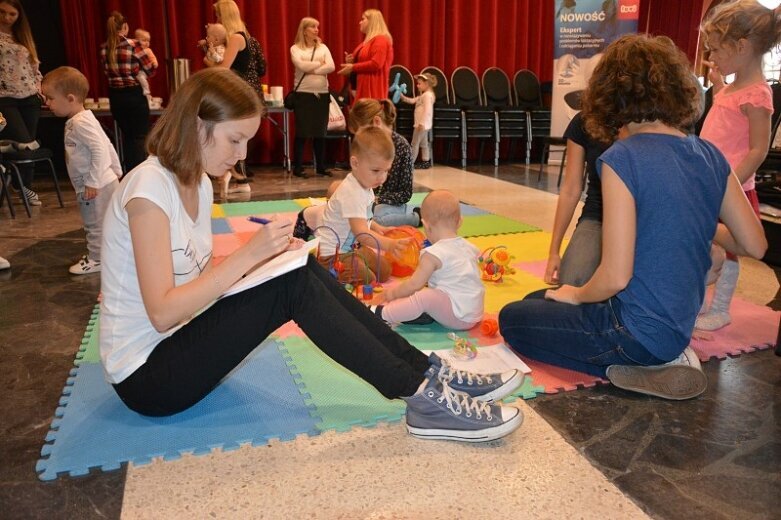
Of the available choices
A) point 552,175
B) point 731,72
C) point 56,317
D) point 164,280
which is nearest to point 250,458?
point 164,280

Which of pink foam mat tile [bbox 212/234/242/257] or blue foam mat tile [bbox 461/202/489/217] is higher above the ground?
pink foam mat tile [bbox 212/234/242/257]

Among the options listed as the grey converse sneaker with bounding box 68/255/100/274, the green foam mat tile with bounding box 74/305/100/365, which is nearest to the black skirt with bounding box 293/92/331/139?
the grey converse sneaker with bounding box 68/255/100/274

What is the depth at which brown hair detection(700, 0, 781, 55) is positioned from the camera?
2408 millimetres

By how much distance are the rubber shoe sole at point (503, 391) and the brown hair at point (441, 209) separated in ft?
2.42

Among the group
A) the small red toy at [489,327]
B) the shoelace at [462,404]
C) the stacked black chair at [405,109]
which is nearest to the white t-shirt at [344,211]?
the small red toy at [489,327]

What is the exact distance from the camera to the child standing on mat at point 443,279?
241cm

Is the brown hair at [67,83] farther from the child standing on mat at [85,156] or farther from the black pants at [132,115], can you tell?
the black pants at [132,115]

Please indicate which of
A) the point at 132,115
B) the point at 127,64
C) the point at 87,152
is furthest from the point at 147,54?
the point at 87,152

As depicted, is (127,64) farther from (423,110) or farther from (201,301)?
(201,301)

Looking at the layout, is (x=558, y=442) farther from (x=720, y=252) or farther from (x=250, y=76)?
(x=250, y=76)

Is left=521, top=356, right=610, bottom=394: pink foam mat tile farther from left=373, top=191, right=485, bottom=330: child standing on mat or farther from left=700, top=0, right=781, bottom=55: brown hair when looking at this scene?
left=700, top=0, right=781, bottom=55: brown hair

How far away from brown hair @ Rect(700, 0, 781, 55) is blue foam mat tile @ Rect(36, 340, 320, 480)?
2.19 meters

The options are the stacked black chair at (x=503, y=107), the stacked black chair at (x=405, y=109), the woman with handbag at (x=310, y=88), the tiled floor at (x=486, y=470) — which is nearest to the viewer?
the tiled floor at (x=486, y=470)

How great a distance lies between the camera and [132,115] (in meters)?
5.64
